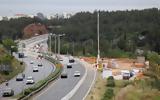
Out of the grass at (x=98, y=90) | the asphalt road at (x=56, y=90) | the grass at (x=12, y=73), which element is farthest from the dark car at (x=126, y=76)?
the grass at (x=12, y=73)

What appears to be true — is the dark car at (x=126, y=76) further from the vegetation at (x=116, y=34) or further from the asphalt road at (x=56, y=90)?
the vegetation at (x=116, y=34)

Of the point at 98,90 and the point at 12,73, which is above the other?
the point at 12,73

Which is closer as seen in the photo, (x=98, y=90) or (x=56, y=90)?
(x=98, y=90)

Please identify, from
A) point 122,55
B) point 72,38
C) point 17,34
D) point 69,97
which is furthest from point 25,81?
point 17,34

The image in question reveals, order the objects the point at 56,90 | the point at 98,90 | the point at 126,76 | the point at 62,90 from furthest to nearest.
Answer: the point at 126,76, the point at 56,90, the point at 62,90, the point at 98,90

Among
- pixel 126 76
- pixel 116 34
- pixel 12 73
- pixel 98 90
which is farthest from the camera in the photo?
pixel 116 34

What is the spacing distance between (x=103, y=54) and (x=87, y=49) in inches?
364

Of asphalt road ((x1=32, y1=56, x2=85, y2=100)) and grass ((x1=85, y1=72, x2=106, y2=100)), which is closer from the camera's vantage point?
grass ((x1=85, y1=72, x2=106, y2=100))

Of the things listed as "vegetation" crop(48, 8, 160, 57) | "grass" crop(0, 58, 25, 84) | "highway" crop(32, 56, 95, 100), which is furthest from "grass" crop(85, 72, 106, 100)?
"vegetation" crop(48, 8, 160, 57)

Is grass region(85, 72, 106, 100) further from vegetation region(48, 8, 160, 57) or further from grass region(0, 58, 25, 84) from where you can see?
vegetation region(48, 8, 160, 57)

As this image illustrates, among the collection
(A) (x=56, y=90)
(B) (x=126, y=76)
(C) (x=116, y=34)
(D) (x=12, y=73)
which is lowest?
(A) (x=56, y=90)

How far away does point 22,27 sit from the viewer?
195000 mm

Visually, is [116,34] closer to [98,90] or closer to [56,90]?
[56,90]

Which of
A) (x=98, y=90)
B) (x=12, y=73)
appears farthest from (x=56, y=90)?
(x=12, y=73)
